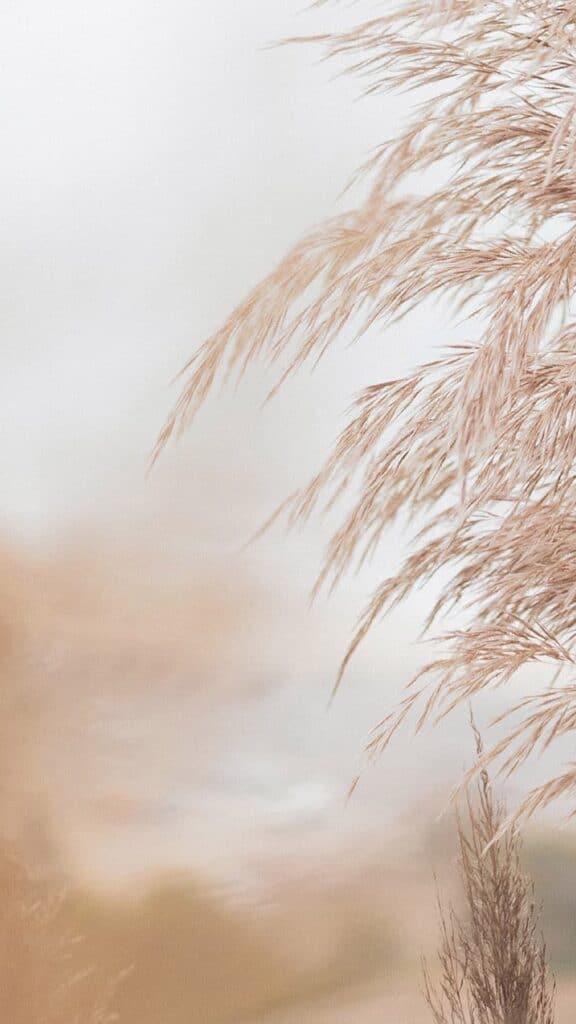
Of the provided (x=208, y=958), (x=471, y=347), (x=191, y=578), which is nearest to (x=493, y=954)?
(x=208, y=958)

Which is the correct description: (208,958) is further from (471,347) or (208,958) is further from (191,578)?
(471,347)

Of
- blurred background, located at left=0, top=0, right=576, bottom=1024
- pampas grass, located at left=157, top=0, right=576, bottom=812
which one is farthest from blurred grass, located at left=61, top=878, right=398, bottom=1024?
pampas grass, located at left=157, top=0, right=576, bottom=812

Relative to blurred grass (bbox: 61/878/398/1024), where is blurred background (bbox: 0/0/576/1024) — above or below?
above

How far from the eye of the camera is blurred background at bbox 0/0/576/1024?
5.98 feet

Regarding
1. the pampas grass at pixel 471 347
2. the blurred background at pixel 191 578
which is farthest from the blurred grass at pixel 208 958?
the pampas grass at pixel 471 347

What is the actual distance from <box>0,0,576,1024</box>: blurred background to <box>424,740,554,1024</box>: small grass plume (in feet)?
0.11

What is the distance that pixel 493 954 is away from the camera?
1.82 m

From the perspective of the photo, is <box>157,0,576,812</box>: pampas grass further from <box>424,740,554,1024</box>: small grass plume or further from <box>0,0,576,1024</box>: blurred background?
<box>424,740,554,1024</box>: small grass plume

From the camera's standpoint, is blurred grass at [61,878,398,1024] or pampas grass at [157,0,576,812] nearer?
pampas grass at [157,0,576,812]

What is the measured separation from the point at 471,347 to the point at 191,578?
0.60 m

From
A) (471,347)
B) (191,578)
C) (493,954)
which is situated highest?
(471,347)

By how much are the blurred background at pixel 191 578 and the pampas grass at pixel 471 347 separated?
68 mm

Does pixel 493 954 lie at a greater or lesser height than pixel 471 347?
lesser

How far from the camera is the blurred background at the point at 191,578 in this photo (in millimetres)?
1821
